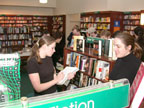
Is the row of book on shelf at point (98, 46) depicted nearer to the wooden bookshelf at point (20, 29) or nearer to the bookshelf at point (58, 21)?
the wooden bookshelf at point (20, 29)

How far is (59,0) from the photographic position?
1184cm

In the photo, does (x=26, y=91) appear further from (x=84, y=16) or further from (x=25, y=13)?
(x=25, y=13)

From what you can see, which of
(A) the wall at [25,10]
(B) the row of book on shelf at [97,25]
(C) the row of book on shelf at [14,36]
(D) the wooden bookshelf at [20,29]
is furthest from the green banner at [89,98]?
(A) the wall at [25,10]

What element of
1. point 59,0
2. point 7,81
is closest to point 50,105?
point 7,81

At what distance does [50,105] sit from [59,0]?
39.1ft

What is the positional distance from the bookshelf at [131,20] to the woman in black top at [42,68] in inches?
269

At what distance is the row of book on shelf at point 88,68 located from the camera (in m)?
2.93

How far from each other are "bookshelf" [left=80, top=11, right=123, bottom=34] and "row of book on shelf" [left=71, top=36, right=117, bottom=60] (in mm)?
4789

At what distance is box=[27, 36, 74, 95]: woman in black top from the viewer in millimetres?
1847

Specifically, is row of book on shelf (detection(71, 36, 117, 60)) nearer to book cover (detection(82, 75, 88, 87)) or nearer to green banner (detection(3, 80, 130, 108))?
book cover (detection(82, 75, 88, 87))

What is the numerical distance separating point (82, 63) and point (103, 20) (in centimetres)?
554

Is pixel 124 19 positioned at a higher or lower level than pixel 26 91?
higher

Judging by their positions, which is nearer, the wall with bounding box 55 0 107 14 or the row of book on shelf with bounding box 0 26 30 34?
the wall with bounding box 55 0 107 14


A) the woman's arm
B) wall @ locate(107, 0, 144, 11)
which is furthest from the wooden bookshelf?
the woman's arm
